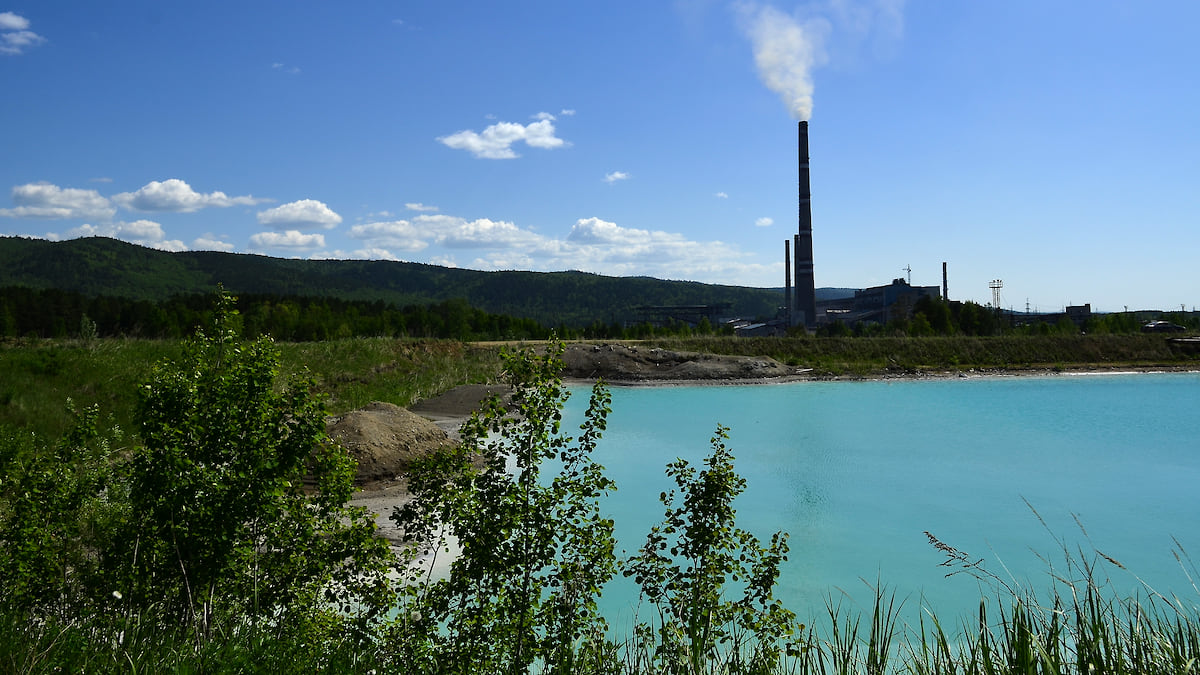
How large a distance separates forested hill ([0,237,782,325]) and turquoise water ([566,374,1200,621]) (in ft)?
290

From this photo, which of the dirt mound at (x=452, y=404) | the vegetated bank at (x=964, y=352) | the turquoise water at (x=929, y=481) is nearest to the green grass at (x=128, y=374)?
the dirt mound at (x=452, y=404)

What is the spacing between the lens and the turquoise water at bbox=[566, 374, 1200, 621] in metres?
9.02

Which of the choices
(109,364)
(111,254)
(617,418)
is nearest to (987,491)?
(617,418)

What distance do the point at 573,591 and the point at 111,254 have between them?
142229 mm

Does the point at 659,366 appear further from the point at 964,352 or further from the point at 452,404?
the point at 964,352

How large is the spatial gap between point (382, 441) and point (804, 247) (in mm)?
47619

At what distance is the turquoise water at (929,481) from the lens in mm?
9023

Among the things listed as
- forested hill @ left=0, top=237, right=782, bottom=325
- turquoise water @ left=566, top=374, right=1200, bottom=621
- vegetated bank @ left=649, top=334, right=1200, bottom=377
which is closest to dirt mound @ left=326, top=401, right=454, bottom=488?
turquoise water @ left=566, top=374, right=1200, bottom=621

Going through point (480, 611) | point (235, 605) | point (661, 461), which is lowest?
point (661, 461)

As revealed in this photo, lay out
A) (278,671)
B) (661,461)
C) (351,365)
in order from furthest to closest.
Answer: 1. (351,365)
2. (661,461)
3. (278,671)

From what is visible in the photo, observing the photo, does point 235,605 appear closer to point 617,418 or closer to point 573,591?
point 573,591

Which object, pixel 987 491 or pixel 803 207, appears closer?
pixel 987 491

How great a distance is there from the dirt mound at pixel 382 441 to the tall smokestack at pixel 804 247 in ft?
150

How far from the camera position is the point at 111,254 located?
119 meters
